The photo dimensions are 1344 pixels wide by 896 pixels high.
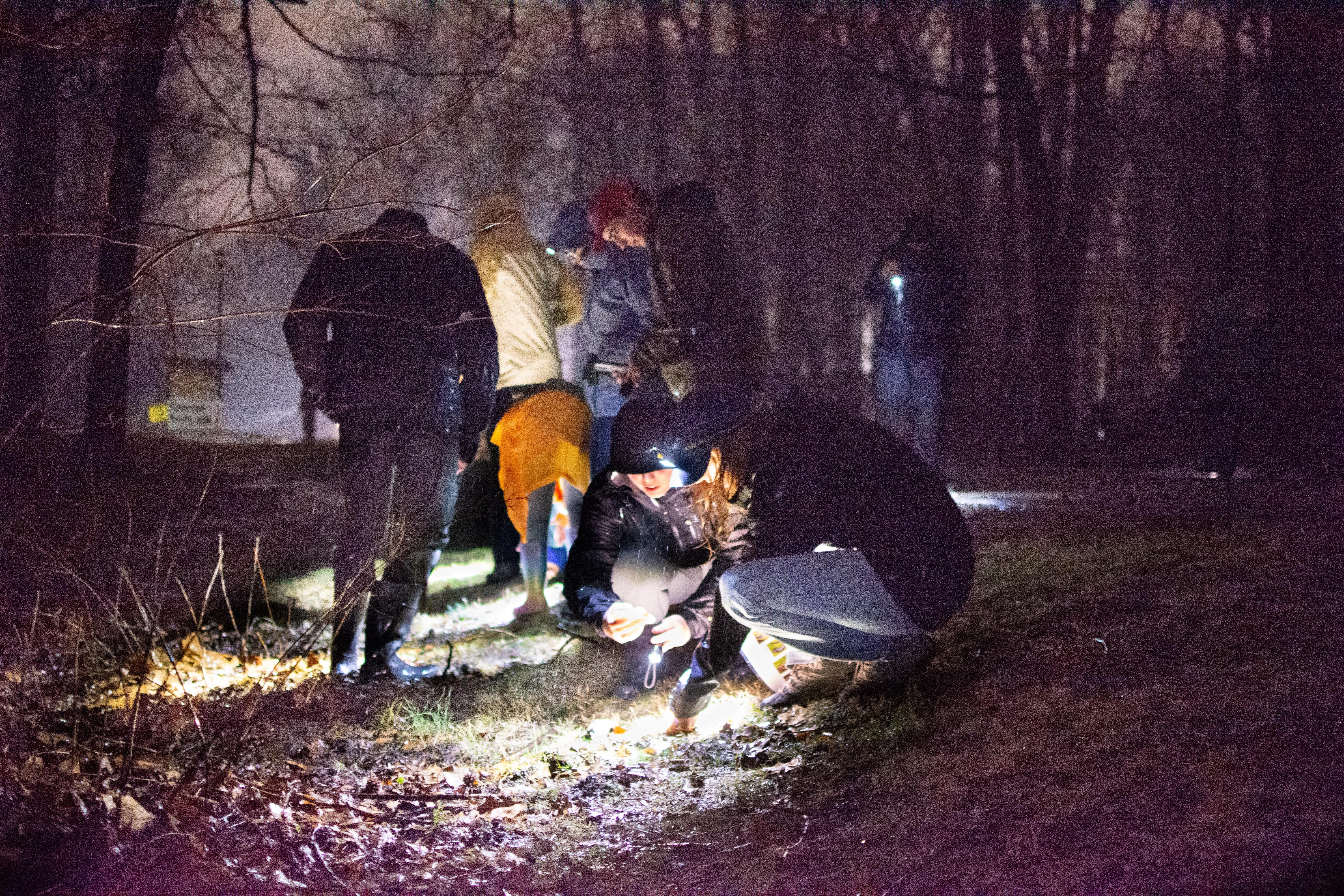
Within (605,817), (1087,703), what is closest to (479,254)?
(605,817)

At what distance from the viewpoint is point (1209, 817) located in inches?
114

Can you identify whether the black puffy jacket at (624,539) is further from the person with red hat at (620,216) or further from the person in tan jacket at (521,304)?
the person with red hat at (620,216)

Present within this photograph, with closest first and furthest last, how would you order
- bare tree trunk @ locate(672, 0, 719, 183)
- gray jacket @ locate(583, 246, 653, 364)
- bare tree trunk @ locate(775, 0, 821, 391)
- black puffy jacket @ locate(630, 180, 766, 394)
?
black puffy jacket @ locate(630, 180, 766, 394), gray jacket @ locate(583, 246, 653, 364), bare tree trunk @ locate(672, 0, 719, 183), bare tree trunk @ locate(775, 0, 821, 391)

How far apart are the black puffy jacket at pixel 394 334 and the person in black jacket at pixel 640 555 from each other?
80 cm

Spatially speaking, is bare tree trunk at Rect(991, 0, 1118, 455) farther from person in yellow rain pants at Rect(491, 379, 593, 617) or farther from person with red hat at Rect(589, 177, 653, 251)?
person in yellow rain pants at Rect(491, 379, 593, 617)

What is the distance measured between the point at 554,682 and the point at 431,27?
3.27 metres

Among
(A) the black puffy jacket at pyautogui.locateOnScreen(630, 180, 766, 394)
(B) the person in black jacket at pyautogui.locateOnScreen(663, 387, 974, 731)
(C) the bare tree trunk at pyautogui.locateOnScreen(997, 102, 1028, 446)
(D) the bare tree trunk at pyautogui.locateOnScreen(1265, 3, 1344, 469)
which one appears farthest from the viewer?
(C) the bare tree trunk at pyautogui.locateOnScreen(997, 102, 1028, 446)

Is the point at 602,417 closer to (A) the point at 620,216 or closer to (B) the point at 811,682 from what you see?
(A) the point at 620,216

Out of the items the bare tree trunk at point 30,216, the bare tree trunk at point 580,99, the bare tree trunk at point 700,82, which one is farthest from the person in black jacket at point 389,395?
the bare tree trunk at point 700,82

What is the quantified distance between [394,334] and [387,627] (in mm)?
1202

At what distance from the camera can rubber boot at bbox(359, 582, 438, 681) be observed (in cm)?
460

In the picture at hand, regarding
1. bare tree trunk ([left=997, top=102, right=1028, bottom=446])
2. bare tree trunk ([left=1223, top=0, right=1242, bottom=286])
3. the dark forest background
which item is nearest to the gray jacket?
the dark forest background

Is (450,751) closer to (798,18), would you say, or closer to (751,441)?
(751,441)

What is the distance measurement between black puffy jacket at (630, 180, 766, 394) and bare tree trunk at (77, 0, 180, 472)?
2.19 metres
